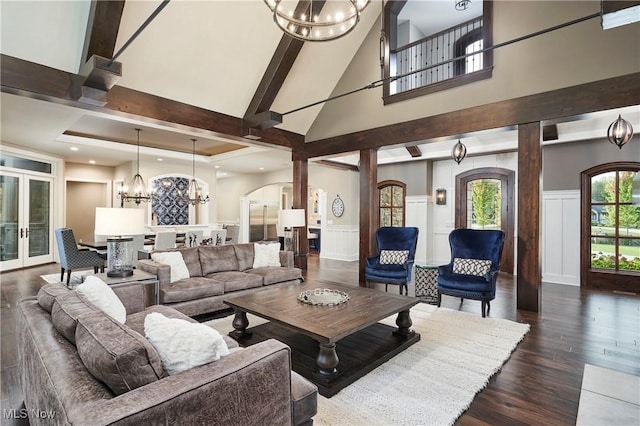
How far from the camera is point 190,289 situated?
13.1 feet

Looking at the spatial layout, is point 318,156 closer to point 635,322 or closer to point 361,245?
point 361,245

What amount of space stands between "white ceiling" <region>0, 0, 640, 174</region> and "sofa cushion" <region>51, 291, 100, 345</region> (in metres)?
3.25

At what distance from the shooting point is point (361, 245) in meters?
6.36

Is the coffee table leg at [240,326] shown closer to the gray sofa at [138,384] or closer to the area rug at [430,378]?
the area rug at [430,378]

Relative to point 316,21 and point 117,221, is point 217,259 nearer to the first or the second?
point 117,221

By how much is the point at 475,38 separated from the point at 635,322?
6181 millimetres

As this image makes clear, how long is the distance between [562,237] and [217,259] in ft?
21.1

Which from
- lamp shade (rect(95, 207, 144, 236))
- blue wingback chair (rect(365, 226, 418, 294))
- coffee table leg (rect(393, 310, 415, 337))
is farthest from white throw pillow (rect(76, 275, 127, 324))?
blue wingback chair (rect(365, 226, 418, 294))

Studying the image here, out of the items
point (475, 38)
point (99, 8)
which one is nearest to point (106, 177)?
point (99, 8)

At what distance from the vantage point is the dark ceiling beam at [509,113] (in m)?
3.79

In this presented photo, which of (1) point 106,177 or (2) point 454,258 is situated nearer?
(2) point 454,258

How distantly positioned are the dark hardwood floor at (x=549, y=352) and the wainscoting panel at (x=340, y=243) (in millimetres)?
4309

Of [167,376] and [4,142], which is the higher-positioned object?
[4,142]

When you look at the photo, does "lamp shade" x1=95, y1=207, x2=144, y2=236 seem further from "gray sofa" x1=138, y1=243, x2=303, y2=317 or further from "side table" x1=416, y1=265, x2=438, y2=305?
"side table" x1=416, y1=265, x2=438, y2=305
